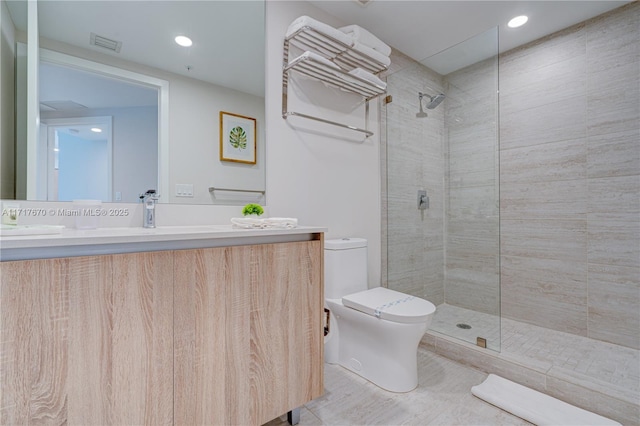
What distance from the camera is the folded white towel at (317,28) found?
1.67 metres

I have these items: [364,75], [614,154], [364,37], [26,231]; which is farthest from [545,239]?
[26,231]

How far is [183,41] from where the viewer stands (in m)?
1.51

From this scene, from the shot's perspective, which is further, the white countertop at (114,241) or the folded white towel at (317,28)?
the folded white towel at (317,28)

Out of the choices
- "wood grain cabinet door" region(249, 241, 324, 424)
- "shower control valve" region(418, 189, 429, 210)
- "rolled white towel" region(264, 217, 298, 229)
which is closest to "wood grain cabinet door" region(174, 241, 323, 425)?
"wood grain cabinet door" region(249, 241, 324, 424)

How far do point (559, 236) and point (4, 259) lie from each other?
304cm

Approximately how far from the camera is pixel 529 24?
87.7 inches

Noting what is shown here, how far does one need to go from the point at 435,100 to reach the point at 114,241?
94.7 inches

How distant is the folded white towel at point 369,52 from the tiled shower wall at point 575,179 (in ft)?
4.10

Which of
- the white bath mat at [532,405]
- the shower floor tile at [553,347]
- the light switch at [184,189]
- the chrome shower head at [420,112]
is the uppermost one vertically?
the chrome shower head at [420,112]

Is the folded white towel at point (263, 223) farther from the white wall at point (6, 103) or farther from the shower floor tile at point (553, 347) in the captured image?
the shower floor tile at point (553, 347)

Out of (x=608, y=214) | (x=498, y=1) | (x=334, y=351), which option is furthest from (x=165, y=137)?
(x=608, y=214)

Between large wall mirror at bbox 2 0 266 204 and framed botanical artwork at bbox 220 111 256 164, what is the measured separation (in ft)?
0.07

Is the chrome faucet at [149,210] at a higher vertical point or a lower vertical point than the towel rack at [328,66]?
lower

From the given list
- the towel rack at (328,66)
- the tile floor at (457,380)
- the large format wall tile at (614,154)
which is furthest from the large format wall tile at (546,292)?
the towel rack at (328,66)
